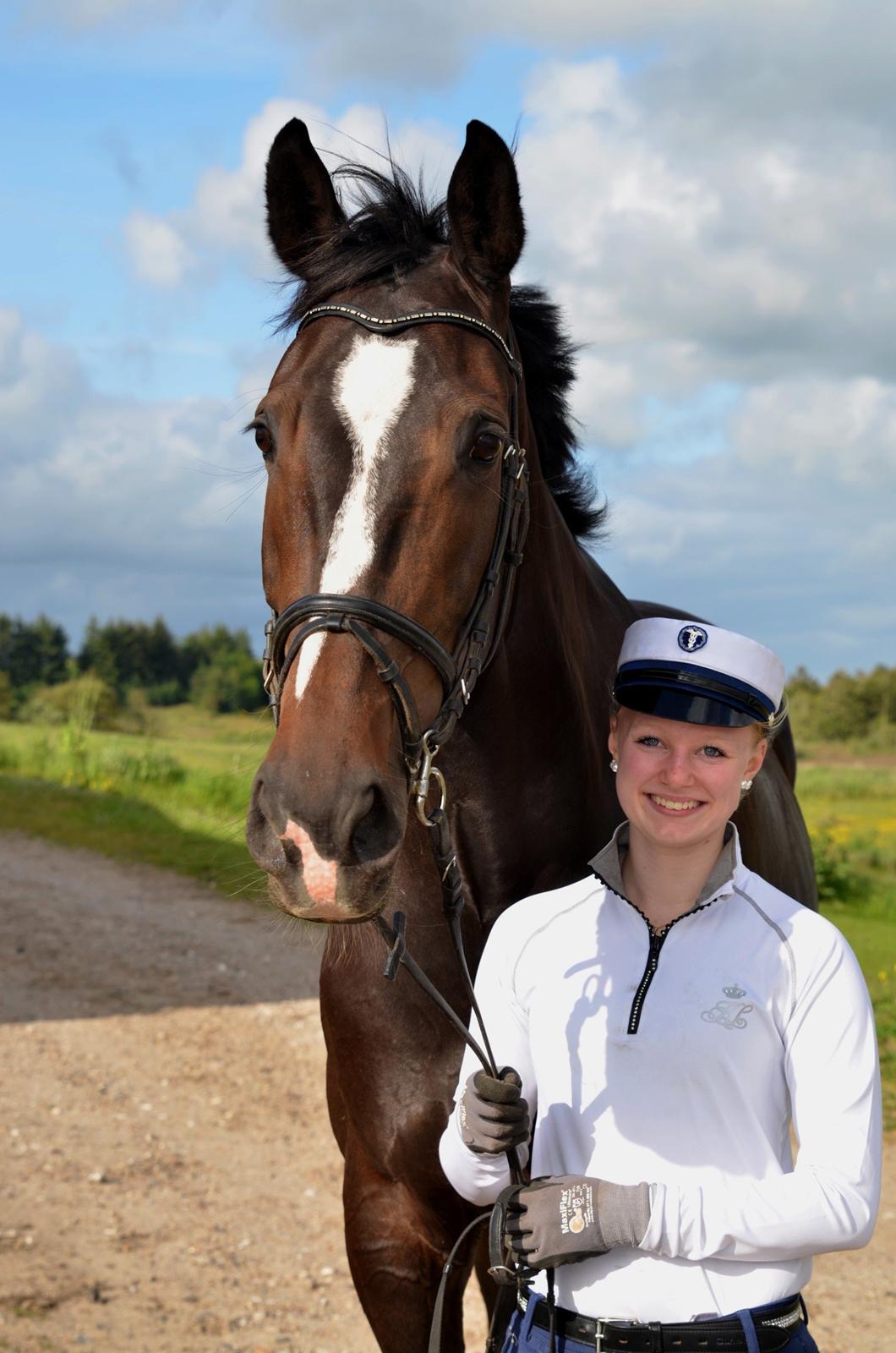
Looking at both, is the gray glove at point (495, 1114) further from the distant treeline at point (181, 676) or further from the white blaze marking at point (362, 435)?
the distant treeline at point (181, 676)

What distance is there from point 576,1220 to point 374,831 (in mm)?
651

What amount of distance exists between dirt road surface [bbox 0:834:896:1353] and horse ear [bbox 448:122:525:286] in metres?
1.38

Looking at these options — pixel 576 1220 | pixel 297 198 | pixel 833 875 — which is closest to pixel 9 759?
pixel 833 875

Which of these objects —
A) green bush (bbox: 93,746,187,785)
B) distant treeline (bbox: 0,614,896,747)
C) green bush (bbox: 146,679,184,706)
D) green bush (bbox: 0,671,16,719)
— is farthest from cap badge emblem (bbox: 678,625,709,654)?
green bush (bbox: 0,671,16,719)

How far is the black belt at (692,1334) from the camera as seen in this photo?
1880 millimetres

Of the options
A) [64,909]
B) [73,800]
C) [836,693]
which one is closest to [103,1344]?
[64,909]

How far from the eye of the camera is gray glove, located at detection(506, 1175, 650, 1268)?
185 cm

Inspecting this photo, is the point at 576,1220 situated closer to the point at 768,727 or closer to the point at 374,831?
the point at 374,831

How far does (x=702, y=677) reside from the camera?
211 centimetres

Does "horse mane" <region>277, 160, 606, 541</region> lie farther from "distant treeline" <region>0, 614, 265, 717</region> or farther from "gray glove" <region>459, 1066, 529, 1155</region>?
"distant treeline" <region>0, 614, 265, 717</region>

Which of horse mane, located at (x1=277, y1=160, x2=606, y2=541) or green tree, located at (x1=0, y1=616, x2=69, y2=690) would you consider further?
green tree, located at (x1=0, y1=616, x2=69, y2=690)

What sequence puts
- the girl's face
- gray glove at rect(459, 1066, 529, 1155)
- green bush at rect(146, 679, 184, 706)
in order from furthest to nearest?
green bush at rect(146, 679, 184, 706) → the girl's face → gray glove at rect(459, 1066, 529, 1155)

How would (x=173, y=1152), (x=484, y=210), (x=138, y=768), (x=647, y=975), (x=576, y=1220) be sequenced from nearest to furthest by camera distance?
(x=576, y=1220)
(x=647, y=975)
(x=484, y=210)
(x=173, y=1152)
(x=138, y=768)

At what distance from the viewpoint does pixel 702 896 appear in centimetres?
207
